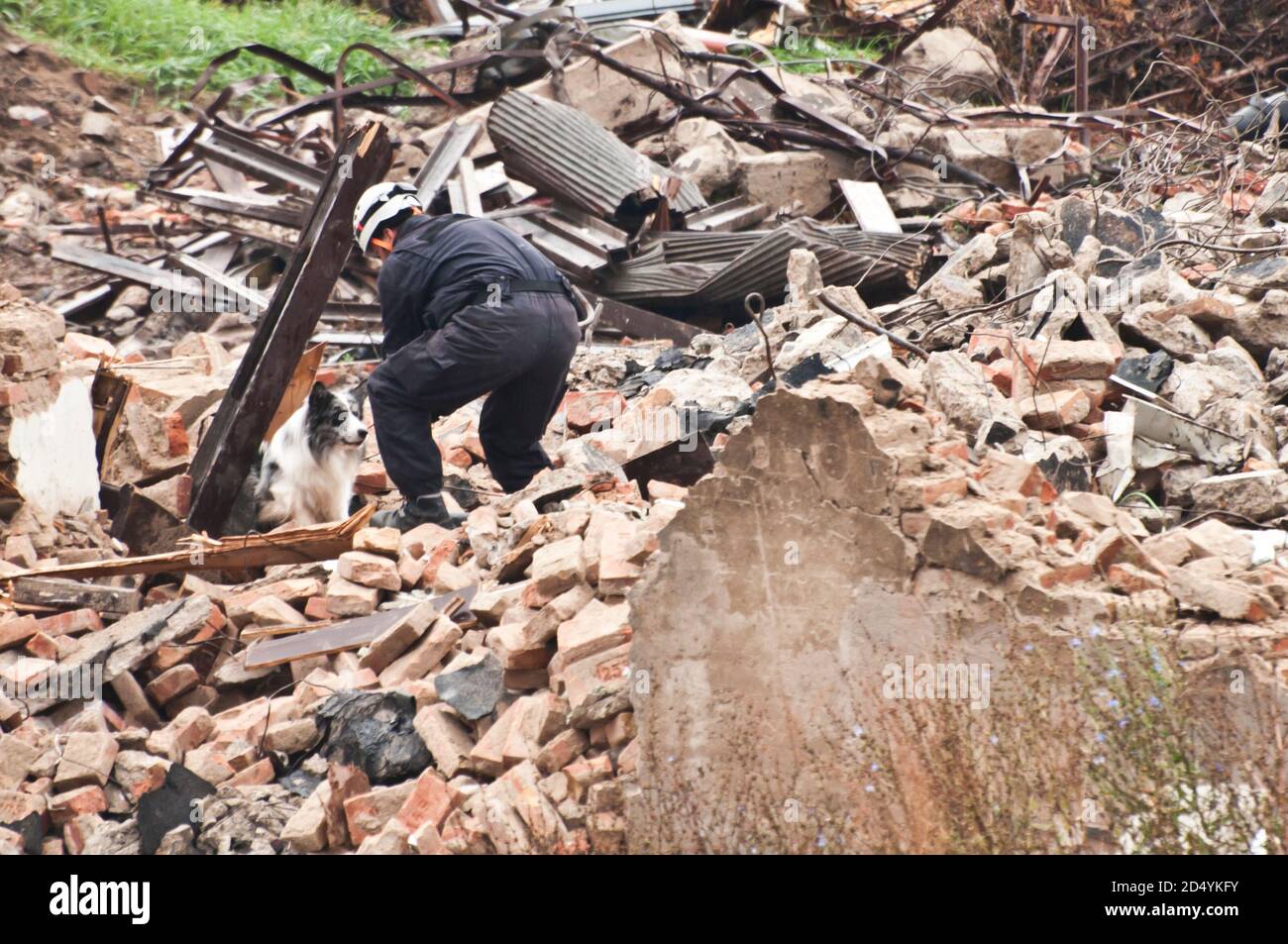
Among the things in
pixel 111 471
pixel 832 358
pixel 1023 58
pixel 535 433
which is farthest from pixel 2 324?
pixel 1023 58

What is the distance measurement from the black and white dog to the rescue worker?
46 centimetres

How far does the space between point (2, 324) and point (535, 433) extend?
252 cm

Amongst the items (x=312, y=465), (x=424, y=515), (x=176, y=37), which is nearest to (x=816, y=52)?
(x=176, y=37)

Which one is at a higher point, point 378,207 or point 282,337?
point 378,207

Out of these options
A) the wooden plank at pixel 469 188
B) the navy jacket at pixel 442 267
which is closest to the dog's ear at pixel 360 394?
the navy jacket at pixel 442 267

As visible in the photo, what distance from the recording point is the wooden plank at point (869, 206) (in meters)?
10.1

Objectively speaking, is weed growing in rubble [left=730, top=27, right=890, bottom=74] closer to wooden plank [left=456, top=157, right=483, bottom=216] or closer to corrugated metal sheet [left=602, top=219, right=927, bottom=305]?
wooden plank [left=456, top=157, right=483, bottom=216]

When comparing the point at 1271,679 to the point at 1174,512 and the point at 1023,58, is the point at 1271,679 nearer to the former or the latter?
the point at 1174,512

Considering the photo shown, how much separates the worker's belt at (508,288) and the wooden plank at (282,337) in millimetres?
1067

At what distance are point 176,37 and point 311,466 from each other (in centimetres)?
925

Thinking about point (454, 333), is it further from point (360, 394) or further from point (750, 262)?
point (750, 262)

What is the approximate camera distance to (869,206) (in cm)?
1035

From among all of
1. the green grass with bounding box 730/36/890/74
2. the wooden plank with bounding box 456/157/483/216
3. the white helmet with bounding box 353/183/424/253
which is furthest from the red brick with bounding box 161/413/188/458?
the green grass with bounding box 730/36/890/74

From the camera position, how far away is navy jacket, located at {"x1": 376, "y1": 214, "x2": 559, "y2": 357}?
6059 mm
